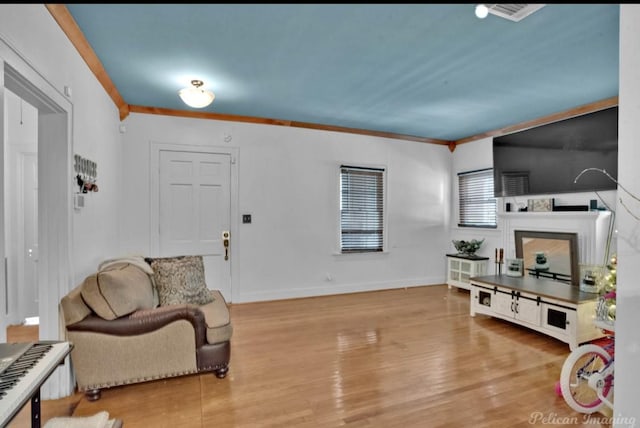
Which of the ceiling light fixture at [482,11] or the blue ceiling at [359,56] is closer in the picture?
the ceiling light fixture at [482,11]

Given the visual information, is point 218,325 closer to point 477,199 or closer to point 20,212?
point 20,212

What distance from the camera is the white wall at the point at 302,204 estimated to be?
4.44 metres

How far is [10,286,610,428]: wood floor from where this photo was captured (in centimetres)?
228

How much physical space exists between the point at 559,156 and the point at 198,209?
4.52 m

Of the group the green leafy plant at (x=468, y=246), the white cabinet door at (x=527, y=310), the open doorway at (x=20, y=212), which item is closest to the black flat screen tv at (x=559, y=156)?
the green leafy plant at (x=468, y=246)

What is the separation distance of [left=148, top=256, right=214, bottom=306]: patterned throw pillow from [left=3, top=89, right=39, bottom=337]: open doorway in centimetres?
180

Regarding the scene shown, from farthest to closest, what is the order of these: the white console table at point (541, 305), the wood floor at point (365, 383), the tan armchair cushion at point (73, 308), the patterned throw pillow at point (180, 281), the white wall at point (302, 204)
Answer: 1. the white wall at point (302, 204)
2. the white console table at point (541, 305)
3. the patterned throw pillow at point (180, 281)
4. the tan armchair cushion at point (73, 308)
5. the wood floor at point (365, 383)

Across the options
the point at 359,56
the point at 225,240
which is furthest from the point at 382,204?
the point at 359,56

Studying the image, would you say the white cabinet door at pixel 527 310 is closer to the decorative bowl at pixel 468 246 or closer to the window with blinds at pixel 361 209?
the decorative bowl at pixel 468 246

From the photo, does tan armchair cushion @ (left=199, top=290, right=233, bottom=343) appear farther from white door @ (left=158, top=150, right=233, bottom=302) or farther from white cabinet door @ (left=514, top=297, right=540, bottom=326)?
white cabinet door @ (left=514, top=297, right=540, bottom=326)

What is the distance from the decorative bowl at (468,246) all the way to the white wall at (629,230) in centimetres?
385

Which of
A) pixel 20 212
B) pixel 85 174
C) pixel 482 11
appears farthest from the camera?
pixel 20 212

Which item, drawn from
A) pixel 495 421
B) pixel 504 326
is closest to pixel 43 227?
pixel 495 421

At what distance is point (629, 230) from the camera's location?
180 centimetres
